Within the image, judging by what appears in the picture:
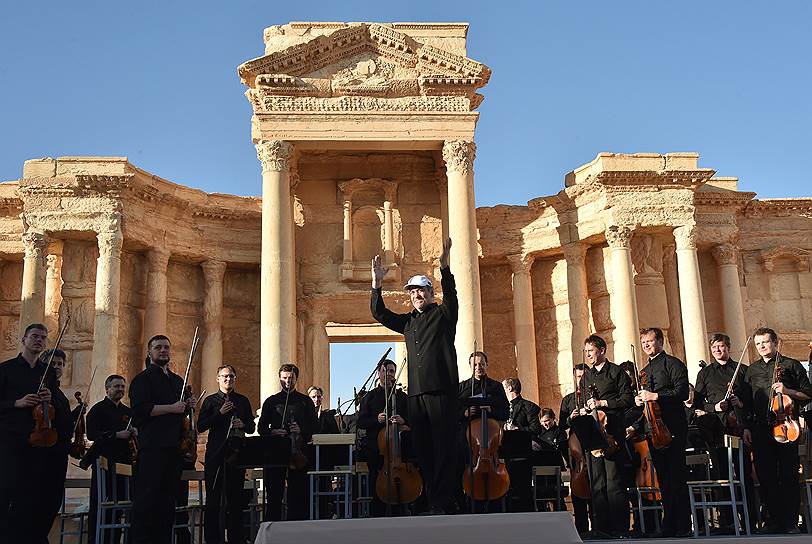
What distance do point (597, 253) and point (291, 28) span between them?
10.3 m

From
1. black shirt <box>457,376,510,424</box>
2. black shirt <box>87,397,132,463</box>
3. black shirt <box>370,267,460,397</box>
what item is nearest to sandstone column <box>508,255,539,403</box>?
black shirt <box>457,376,510,424</box>

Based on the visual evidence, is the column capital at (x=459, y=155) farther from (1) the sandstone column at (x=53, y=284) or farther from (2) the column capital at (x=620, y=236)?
(1) the sandstone column at (x=53, y=284)

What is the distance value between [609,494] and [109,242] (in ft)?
51.7

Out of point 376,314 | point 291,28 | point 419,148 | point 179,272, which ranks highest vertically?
point 291,28

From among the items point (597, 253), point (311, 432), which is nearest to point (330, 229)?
point (597, 253)

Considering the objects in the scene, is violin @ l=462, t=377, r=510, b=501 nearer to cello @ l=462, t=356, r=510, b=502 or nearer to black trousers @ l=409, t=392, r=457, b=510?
cello @ l=462, t=356, r=510, b=502

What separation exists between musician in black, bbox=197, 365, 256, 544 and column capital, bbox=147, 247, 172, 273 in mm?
13545

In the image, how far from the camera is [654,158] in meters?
24.2

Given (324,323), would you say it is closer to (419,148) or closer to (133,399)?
(419,148)

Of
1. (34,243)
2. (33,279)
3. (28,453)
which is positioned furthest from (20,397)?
(34,243)

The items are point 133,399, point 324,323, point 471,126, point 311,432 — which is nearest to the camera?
point 133,399

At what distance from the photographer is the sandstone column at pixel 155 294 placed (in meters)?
23.3

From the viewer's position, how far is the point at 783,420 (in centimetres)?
932

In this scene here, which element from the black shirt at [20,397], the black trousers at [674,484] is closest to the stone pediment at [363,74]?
the black shirt at [20,397]
